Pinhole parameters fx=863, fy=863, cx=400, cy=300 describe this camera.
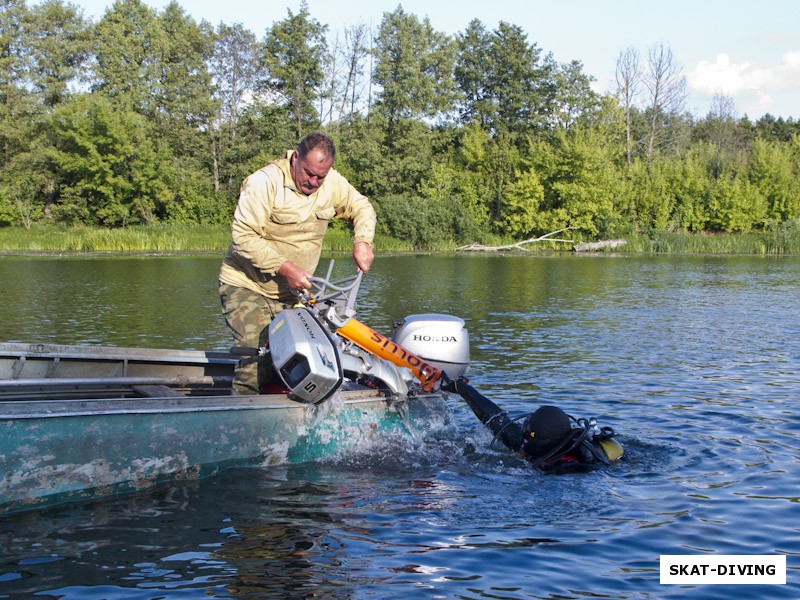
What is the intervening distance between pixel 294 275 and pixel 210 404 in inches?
46.9

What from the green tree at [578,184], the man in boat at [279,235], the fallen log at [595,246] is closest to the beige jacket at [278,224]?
the man in boat at [279,235]

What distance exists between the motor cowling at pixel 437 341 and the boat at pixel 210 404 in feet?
0.04

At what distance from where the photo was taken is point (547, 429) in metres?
7.05

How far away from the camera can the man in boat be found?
6.81m

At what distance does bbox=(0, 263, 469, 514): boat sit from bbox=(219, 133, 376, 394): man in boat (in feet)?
0.68

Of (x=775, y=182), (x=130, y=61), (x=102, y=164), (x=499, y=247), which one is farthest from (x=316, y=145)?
(x=775, y=182)

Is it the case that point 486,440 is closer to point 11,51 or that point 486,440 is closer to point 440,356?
point 440,356

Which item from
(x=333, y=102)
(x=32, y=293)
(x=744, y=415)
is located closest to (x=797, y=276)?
(x=744, y=415)

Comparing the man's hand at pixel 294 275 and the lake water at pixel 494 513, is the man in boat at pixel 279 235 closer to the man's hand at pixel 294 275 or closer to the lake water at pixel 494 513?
the man's hand at pixel 294 275

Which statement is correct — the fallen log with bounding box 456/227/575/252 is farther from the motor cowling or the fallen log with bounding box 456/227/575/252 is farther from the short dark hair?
the short dark hair

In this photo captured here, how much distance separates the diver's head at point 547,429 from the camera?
7.03 metres

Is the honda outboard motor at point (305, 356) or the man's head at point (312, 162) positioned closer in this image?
the honda outboard motor at point (305, 356)

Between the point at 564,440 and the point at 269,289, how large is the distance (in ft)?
9.03

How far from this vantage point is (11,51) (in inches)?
2222
